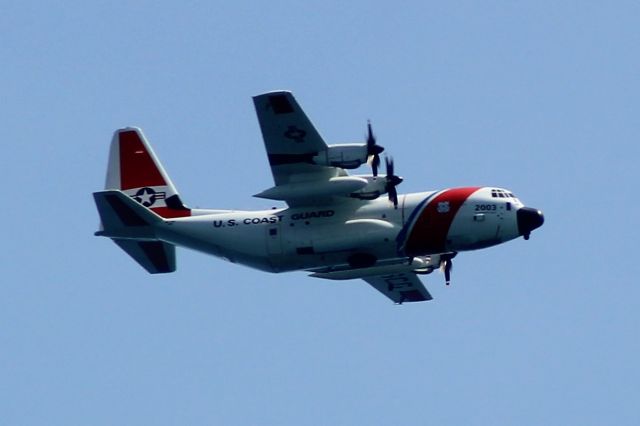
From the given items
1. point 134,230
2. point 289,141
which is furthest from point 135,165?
point 289,141

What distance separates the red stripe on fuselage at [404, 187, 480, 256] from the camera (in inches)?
1628

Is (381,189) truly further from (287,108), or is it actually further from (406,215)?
(287,108)

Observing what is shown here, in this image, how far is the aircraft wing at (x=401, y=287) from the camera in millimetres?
46562

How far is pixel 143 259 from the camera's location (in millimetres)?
44781

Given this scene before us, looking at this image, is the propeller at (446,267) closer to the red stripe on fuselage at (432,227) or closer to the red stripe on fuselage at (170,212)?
the red stripe on fuselage at (432,227)

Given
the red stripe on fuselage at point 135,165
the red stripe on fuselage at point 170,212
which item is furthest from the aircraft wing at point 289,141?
the red stripe on fuselage at point 135,165

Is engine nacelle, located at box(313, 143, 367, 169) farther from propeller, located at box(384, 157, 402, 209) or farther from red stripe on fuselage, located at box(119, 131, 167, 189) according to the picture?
red stripe on fuselage, located at box(119, 131, 167, 189)

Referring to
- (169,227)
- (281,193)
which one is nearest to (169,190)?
(169,227)

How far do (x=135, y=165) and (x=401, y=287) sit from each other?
10119 mm

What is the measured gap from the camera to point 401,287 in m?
47.3

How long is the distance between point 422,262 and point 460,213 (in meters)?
4.16

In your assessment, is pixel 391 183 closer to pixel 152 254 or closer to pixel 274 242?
pixel 274 242

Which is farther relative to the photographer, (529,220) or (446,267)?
(446,267)

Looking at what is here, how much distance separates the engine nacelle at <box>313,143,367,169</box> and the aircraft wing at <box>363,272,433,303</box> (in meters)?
6.67
